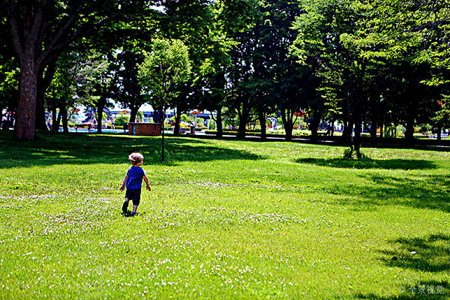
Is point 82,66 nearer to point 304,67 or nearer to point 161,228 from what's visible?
point 304,67

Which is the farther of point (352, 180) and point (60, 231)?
point (352, 180)

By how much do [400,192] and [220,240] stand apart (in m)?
8.97

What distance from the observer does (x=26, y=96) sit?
23922 mm

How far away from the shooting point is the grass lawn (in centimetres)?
461

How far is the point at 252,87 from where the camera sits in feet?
148

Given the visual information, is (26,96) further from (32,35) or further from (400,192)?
(400,192)

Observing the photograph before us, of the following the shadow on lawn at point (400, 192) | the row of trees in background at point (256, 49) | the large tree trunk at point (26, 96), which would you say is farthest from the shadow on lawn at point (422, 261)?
the large tree trunk at point (26, 96)

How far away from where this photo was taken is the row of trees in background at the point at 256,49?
18156mm

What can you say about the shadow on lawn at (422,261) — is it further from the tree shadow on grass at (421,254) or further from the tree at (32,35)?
the tree at (32,35)

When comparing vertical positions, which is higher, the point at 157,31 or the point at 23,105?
the point at 157,31

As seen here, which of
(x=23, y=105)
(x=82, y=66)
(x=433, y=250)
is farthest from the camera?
(x=82, y=66)

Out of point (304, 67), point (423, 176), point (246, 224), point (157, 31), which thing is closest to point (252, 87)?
point (304, 67)

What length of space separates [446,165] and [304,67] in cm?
2496

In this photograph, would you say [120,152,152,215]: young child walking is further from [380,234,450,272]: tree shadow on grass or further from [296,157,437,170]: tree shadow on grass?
[296,157,437,170]: tree shadow on grass
